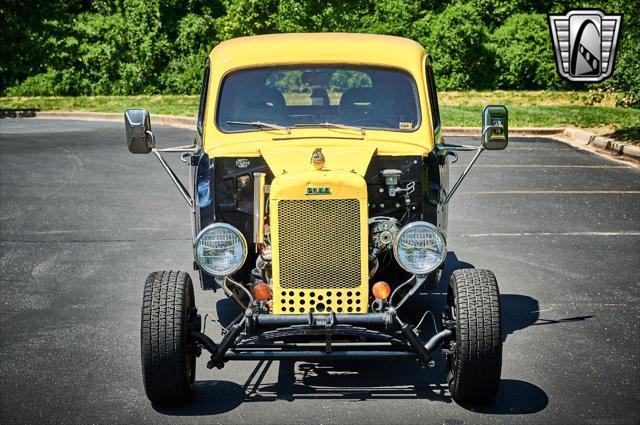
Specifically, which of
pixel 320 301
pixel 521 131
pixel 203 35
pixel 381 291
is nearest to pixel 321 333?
pixel 320 301

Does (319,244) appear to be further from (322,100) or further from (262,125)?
(322,100)

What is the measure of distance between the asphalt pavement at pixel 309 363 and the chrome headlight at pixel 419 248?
32.9 inches

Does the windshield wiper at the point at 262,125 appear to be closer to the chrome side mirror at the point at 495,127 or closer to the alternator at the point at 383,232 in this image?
the alternator at the point at 383,232

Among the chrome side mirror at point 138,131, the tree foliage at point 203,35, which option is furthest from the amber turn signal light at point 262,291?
the tree foliage at point 203,35

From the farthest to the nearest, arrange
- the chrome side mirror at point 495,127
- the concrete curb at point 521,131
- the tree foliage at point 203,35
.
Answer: the tree foliage at point 203,35
the concrete curb at point 521,131
the chrome side mirror at point 495,127

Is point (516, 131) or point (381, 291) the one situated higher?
point (381, 291)

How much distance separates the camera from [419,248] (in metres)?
5.88

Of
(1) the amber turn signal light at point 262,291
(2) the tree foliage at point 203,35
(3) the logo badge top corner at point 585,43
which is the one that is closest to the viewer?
(1) the amber turn signal light at point 262,291

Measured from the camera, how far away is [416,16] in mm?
34156

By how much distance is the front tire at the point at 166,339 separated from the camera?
18.7ft

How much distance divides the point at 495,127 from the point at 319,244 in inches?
68.9

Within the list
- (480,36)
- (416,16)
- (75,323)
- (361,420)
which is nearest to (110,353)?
(75,323)

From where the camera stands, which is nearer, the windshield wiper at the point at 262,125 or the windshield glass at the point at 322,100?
the windshield wiper at the point at 262,125

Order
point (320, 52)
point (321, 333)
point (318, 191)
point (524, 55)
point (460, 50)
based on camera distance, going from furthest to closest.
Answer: point (460, 50)
point (524, 55)
point (320, 52)
point (318, 191)
point (321, 333)
